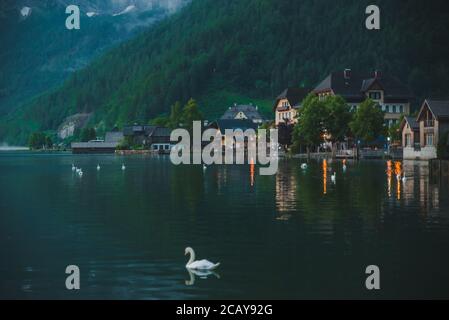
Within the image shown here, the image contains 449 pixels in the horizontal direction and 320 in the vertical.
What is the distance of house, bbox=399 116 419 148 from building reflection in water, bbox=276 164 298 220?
182 feet

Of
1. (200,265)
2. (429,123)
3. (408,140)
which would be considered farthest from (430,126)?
(200,265)

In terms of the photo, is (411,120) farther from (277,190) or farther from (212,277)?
(212,277)

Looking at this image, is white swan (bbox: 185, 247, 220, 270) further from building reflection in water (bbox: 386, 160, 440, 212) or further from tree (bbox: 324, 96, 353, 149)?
tree (bbox: 324, 96, 353, 149)

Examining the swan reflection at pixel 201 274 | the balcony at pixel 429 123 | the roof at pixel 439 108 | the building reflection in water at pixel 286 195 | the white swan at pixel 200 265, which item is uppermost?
the roof at pixel 439 108

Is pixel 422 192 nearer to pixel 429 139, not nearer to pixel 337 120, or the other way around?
pixel 429 139

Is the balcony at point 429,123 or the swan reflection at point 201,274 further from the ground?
the balcony at point 429,123

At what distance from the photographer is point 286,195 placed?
60281mm

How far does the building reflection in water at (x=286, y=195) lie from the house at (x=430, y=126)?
44.4 metres

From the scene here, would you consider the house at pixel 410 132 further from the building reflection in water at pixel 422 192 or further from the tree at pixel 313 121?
the building reflection in water at pixel 422 192

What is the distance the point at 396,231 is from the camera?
38500 millimetres

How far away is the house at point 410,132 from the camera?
13511 cm

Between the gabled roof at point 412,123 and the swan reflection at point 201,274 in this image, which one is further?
the gabled roof at point 412,123

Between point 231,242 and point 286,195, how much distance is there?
2504cm

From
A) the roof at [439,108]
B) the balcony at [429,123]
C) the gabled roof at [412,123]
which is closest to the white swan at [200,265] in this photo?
the roof at [439,108]
